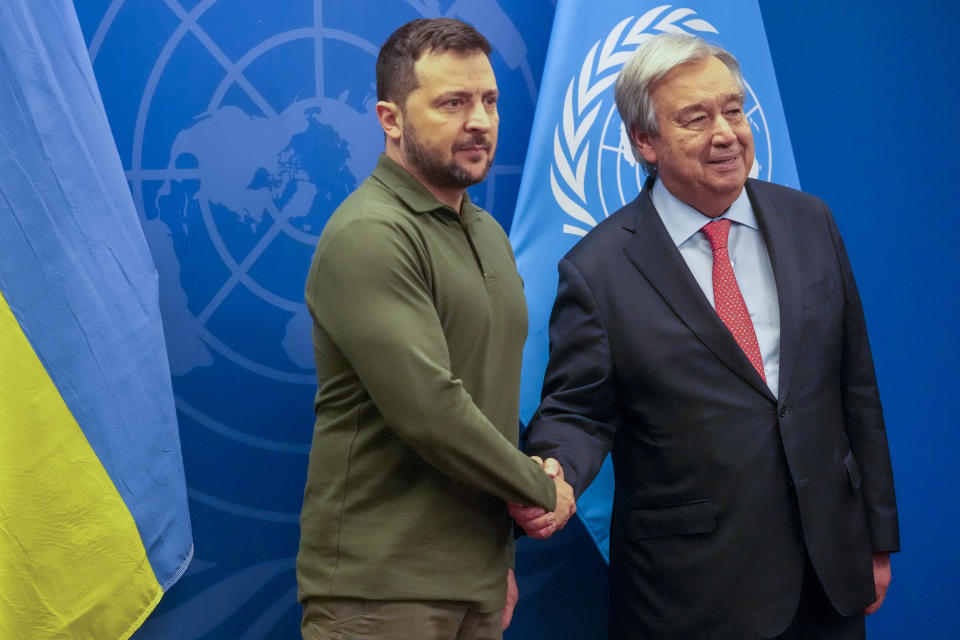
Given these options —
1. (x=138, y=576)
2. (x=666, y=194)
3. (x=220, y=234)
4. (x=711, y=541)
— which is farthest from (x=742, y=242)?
(x=138, y=576)

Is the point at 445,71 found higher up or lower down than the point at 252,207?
higher up

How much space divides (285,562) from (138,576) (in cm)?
59

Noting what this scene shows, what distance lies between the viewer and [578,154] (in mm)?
2307

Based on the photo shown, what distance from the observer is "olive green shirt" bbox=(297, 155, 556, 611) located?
1.50 m

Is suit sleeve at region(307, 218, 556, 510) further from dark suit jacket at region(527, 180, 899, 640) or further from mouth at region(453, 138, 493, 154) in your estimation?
dark suit jacket at region(527, 180, 899, 640)

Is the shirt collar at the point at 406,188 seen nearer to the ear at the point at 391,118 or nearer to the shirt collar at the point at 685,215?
the ear at the point at 391,118

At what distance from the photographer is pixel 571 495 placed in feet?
5.98

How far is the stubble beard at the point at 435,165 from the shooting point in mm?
1653

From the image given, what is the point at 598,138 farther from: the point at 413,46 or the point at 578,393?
the point at 413,46

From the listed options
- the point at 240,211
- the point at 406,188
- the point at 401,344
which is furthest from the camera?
the point at 240,211

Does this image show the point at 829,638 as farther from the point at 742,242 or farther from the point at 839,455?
the point at 742,242

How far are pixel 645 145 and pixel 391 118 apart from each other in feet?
2.05

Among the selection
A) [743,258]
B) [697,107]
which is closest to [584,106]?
[697,107]

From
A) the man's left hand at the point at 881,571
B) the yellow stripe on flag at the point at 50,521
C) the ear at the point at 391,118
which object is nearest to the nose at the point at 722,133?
the ear at the point at 391,118
